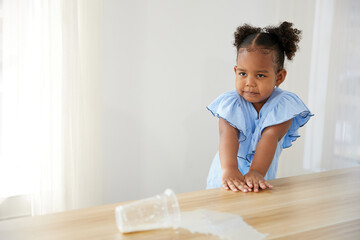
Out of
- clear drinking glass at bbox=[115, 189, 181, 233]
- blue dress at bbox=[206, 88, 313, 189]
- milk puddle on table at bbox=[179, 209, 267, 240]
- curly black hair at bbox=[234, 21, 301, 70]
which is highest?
curly black hair at bbox=[234, 21, 301, 70]

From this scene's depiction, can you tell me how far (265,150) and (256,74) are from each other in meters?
0.27

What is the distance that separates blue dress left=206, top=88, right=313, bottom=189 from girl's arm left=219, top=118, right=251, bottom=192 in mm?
29

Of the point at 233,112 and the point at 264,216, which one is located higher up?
the point at 233,112

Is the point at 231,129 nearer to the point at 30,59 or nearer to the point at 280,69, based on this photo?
the point at 280,69

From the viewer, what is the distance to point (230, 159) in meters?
1.18

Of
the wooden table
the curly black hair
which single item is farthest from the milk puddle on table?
the curly black hair

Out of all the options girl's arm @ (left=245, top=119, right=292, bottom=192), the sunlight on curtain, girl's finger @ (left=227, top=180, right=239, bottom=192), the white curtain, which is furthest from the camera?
the sunlight on curtain

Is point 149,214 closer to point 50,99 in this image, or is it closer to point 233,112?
point 233,112

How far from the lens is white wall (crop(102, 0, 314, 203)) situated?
2.37m

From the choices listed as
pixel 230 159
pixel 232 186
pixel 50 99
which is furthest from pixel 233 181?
pixel 50 99

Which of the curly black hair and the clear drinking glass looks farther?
the curly black hair

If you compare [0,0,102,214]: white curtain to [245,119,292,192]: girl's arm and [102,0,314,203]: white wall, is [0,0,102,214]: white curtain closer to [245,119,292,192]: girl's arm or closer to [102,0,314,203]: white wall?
[102,0,314,203]: white wall

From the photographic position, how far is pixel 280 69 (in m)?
1.35

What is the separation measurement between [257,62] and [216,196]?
1.70 ft
